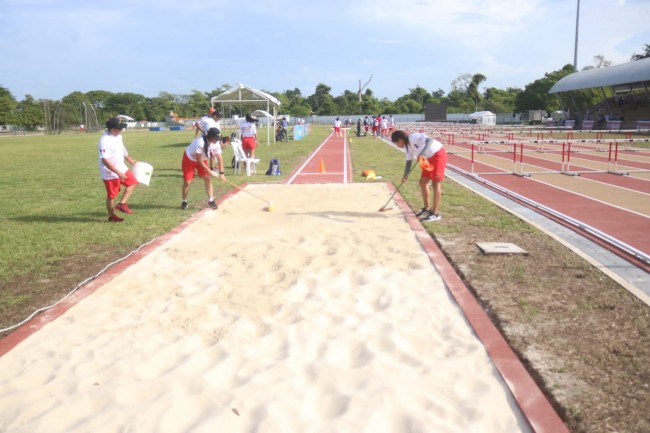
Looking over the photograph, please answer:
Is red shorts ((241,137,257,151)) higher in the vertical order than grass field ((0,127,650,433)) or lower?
higher

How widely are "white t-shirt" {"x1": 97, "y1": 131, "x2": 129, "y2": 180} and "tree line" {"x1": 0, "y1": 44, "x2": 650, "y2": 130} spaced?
62.6m

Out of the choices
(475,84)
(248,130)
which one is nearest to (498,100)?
(475,84)

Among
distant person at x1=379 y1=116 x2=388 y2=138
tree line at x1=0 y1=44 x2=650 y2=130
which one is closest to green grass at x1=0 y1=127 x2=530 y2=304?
distant person at x1=379 y1=116 x2=388 y2=138

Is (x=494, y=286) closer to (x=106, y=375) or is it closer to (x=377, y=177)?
(x=106, y=375)

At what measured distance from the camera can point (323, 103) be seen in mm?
103938

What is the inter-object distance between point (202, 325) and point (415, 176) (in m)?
9.80

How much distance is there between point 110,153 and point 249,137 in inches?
268

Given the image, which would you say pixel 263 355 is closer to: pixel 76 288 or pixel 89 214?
pixel 76 288

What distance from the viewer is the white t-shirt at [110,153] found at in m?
7.35

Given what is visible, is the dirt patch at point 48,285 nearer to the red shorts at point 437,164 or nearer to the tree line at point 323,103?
the red shorts at point 437,164

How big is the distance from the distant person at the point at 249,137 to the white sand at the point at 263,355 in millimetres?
8485

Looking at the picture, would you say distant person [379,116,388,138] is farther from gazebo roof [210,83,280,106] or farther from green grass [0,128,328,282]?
green grass [0,128,328,282]

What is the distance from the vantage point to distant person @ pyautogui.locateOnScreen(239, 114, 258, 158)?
13.9 metres

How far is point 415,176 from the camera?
12969mm
